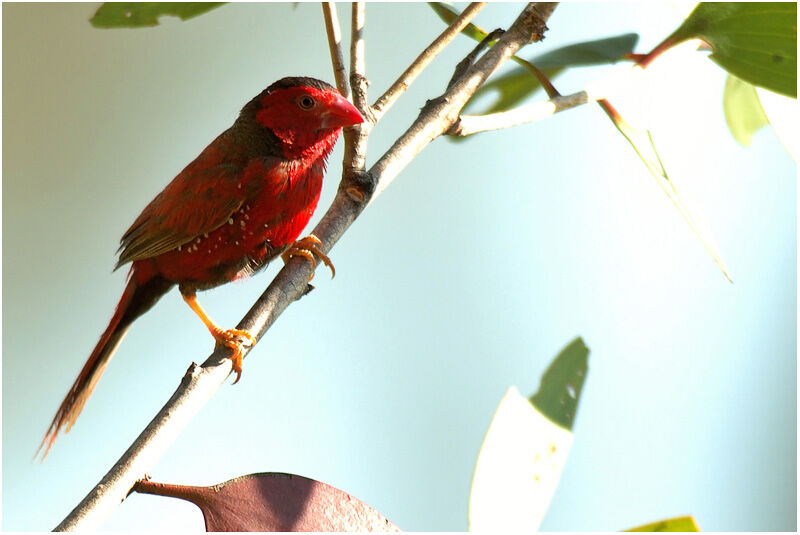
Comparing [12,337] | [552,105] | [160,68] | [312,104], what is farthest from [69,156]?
[552,105]

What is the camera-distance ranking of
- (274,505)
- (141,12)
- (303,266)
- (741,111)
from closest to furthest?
(274,505)
(303,266)
(141,12)
(741,111)

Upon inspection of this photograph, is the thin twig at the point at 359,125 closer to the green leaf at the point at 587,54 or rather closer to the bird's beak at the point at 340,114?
the bird's beak at the point at 340,114

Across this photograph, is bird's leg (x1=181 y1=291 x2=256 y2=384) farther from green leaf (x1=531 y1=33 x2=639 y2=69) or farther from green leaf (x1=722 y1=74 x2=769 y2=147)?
green leaf (x1=722 y1=74 x2=769 y2=147)

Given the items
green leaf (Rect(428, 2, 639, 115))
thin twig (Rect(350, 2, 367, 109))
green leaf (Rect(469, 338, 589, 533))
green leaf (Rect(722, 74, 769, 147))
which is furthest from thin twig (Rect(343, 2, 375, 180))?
green leaf (Rect(722, 74, 769, 147))

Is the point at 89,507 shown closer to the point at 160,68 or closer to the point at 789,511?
the point at 160,68

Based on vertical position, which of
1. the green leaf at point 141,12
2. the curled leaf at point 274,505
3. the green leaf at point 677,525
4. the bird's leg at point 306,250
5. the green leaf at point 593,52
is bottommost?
the curled leaf at point 274,505

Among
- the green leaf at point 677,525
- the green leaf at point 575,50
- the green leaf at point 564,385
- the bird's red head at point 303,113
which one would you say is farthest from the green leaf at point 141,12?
the green leaf at point 677,525

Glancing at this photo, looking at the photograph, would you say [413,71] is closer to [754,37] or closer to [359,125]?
[359,125]

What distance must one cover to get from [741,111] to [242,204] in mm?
645

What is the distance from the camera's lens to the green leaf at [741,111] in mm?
944

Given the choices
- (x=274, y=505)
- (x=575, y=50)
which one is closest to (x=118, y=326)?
(x=274, y=505)

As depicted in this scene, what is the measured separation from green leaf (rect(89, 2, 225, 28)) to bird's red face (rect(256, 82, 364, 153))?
97 millimetres

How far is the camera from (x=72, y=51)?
3.92 ft

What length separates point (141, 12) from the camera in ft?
2.20
